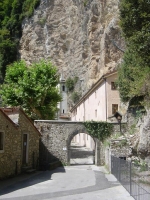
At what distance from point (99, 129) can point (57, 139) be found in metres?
3.93

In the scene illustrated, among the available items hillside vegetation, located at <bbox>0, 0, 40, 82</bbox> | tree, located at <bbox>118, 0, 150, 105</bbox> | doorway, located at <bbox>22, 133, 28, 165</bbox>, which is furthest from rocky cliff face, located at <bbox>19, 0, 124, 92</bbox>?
doorway, located at <bbox>22, 133, 28, 165</bbox>

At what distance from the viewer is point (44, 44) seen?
59.7 m

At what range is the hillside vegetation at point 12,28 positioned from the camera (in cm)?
5962

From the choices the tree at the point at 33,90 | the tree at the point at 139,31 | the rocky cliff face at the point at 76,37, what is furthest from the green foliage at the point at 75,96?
the tree at the point at 139,31

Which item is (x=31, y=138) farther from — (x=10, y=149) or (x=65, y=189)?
(x=65, y=189)

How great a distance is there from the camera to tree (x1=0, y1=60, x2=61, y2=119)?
2952cm

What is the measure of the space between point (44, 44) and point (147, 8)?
4476 centimetres

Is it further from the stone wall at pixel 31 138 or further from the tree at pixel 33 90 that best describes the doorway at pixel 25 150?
the tree at pixel 33 90

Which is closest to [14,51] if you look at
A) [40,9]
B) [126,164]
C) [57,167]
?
[40,9]

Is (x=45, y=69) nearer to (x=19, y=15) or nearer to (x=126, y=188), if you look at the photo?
(x=126, y=188)

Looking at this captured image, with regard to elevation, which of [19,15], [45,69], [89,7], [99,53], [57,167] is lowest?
[57,167]

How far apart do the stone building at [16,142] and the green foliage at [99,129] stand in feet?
15.7

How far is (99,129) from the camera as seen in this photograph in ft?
80.3

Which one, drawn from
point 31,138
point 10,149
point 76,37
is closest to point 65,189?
point 10,149
